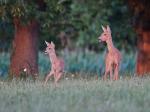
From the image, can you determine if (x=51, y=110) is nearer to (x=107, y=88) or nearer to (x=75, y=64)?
(x=107, y=88)

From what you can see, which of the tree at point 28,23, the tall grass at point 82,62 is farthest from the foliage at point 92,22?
the tall grass at point 82,62

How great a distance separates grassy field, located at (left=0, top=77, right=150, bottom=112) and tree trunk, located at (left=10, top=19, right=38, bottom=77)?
4.67 meters

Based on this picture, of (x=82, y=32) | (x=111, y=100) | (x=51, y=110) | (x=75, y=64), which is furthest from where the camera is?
(x=82, y=32)

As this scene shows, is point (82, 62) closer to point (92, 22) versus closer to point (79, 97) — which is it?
point (92, 22)

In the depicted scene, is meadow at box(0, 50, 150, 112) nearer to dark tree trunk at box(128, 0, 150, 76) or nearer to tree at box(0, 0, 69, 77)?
tree at box(0, 0, 69, 77)

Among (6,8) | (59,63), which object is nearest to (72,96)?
(59,63)

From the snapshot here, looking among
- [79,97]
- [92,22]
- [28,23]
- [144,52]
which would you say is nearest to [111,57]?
[79,97]

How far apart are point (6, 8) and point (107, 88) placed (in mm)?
5194

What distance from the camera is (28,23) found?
59.2 ft

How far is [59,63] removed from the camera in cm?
1491

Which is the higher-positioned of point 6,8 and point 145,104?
point 6,8

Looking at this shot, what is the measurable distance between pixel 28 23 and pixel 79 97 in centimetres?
665

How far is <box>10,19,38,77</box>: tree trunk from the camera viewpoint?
1870cm

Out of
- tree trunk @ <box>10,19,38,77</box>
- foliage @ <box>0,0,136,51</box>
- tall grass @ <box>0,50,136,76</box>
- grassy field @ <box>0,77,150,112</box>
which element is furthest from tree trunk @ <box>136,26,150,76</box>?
grassy field @ <box>0,77,150,112</box>
